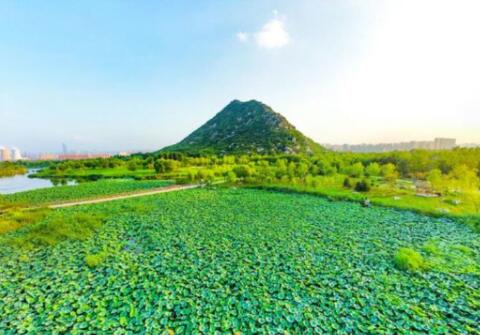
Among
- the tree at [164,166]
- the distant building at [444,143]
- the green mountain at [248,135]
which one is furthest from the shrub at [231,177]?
the distant building at [444,143]

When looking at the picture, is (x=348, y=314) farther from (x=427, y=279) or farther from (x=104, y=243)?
(x=104, y=243)

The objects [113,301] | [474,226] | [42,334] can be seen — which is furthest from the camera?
[474,226]

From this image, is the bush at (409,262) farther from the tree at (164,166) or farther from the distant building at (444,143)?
the distant building at (444,143)

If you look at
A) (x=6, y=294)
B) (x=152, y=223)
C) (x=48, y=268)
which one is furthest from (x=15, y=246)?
(x=152, y=223)

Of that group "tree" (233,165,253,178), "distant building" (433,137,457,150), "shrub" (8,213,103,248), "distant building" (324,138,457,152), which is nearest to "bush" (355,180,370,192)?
"tree" (233,165,253,178)

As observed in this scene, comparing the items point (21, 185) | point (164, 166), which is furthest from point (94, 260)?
point (164, 166)

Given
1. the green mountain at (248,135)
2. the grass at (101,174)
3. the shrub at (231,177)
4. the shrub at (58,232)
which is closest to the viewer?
the shrub at (58,232)

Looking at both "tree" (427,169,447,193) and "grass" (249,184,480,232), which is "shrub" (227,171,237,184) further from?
"tree" (427,169,447,193)
